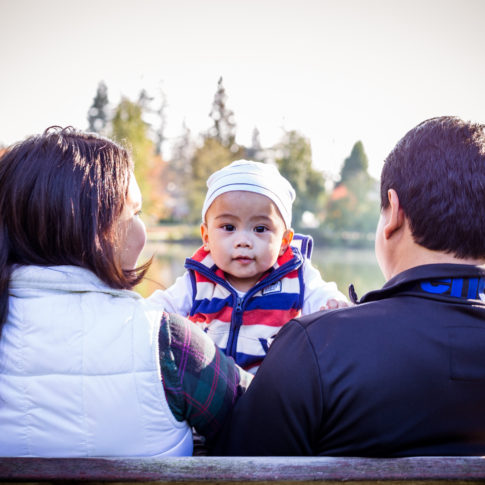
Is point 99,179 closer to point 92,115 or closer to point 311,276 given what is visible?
point 311,276

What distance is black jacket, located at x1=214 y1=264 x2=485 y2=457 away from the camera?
135 centimetres

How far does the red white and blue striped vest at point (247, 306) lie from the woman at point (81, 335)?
840 millimetres

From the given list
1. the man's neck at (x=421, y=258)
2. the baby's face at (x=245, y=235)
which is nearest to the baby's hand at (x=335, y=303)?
the baby's face at (x=245, y=235)

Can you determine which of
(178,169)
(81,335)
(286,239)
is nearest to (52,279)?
(81,335)

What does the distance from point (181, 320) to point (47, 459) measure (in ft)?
1.62

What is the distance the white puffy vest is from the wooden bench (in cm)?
15

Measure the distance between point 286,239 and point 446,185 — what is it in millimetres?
1221

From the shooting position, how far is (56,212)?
1428mm

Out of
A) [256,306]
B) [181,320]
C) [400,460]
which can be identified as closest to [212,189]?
[256,306]

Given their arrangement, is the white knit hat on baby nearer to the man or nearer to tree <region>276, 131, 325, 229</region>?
the man

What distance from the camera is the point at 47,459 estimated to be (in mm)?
1188

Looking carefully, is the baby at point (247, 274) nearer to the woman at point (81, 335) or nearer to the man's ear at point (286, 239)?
the man's ear at point (286, 239)

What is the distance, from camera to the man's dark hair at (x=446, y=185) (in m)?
1.50

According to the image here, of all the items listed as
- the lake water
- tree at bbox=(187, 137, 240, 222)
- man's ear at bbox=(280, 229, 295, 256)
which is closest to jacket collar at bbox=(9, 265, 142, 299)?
man's ear at bbox=(280, 229, 295, 256)
